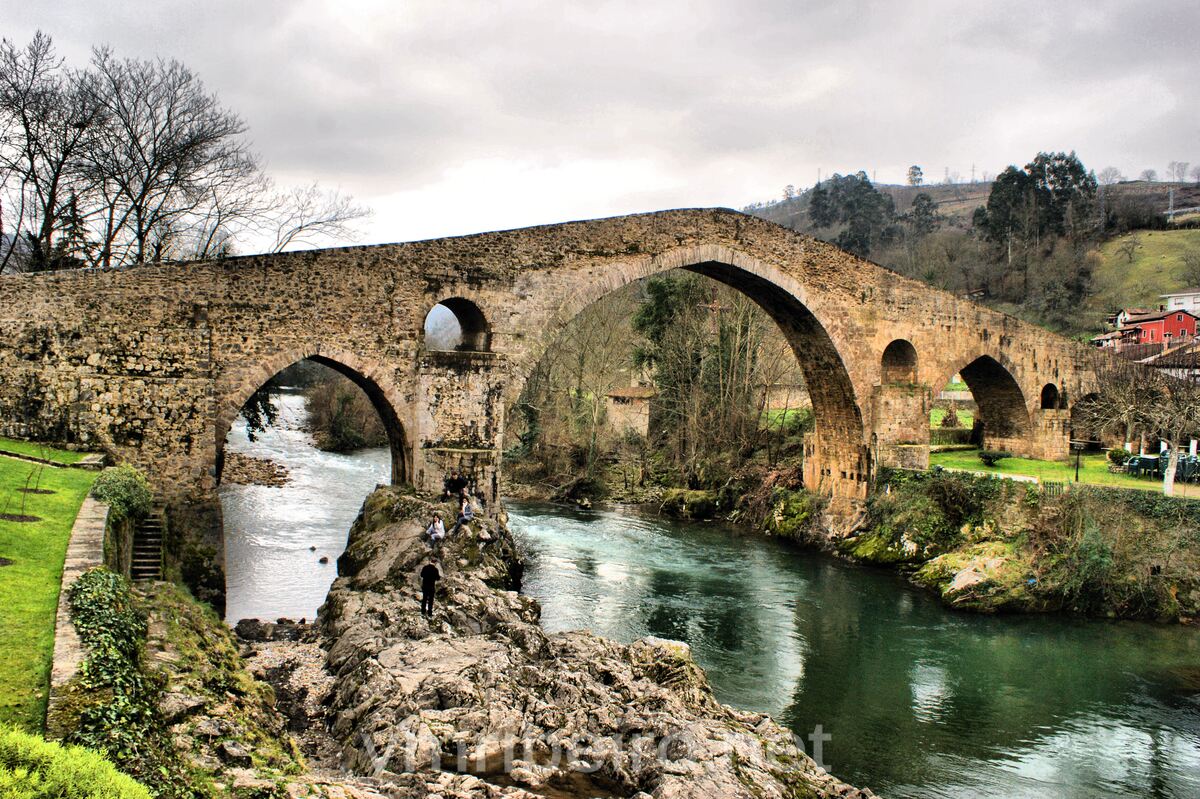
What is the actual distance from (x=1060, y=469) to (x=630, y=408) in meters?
13.4

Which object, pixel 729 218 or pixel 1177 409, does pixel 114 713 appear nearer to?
pixel 729 218

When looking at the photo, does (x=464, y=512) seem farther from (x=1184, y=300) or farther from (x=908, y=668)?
(x=1184, y=300)

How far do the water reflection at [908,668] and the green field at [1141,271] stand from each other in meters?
34.1

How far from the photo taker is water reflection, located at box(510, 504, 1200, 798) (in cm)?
920

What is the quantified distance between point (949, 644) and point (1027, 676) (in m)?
1.45

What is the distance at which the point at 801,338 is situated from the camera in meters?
20.6

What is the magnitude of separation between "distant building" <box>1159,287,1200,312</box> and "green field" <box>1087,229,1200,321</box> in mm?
810

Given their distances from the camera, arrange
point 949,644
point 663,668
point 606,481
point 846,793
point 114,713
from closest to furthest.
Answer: point 114,713
point 846,793
point 663,668
point 949,644
point 606,481

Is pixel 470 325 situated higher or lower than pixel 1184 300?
lower

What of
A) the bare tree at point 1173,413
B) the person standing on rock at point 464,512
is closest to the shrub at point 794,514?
the bare tree at point 1173,413

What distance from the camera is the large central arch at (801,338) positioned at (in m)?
16.1

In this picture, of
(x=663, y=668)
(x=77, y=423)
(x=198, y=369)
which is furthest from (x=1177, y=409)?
(x=77, y=423)

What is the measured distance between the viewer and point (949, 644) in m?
13.5

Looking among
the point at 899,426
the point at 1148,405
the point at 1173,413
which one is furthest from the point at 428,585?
the point at 1148,405
